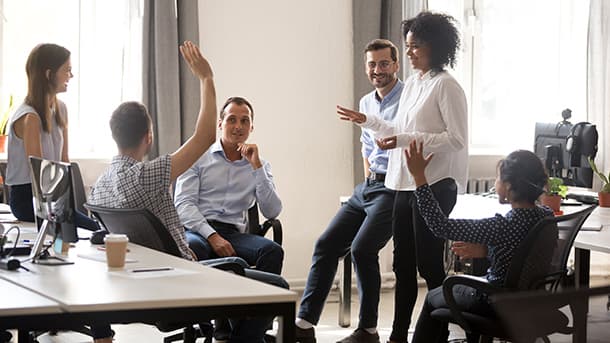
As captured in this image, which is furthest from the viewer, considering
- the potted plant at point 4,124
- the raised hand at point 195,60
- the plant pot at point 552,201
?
the potted plant at point 4,124

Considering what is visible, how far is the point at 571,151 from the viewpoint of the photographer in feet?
17.3

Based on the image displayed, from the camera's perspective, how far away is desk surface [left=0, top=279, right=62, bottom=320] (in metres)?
2.15

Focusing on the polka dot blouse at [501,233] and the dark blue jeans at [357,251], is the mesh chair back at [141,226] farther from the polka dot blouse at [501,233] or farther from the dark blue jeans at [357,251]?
the dark blue jeans at [357,251]

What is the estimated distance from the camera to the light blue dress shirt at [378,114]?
446 cm

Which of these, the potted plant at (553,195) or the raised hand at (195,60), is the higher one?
the raised hand at (195,60)

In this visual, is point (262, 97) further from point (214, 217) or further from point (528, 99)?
point (528, 99)

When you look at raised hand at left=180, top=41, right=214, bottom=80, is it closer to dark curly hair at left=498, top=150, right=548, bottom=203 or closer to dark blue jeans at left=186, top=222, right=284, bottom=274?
dark curly hair at left=498, top=150, right=548, bottom=203

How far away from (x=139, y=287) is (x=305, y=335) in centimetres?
213

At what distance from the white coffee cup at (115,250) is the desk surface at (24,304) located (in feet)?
1.18

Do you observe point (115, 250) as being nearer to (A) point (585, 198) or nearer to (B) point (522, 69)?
(A) point (585, 198)

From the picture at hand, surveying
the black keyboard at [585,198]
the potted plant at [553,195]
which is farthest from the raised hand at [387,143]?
the black keyboard at [585,198]

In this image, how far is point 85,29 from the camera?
559 centimetres

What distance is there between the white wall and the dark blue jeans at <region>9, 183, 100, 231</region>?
6.39ft

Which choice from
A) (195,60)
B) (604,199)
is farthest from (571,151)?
(195,60)
